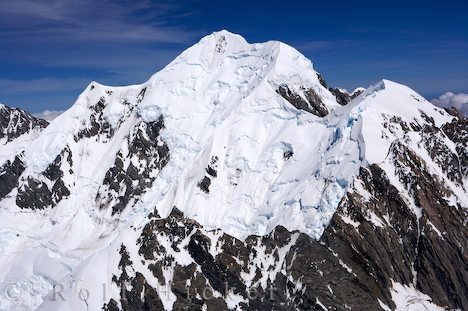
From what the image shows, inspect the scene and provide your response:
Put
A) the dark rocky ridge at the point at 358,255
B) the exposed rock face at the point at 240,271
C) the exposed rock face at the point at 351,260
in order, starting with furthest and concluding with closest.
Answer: the exposed rock face at the point at 240,271, the dark rocky ridge at the point at 358,255, the exposed rock face at the point at 351,260

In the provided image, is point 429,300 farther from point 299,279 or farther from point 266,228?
point 266,228

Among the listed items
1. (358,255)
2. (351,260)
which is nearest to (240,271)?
(351,260)

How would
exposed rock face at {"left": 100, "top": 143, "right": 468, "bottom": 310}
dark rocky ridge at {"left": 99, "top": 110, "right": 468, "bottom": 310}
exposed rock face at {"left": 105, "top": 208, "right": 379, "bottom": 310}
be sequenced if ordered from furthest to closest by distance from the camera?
exposed rock face at {"left": 105, "top": 208, "right": 379, "bottom": 310} → dark rocky ridge at {"left": 99, "top": 110, "right": 468, "bottom": 310} → exposed rock face at {"left": 100, "top": 143, "right": 468, "bottom": 310}

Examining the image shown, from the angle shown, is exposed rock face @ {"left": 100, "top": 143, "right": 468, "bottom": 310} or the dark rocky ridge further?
the dark rocky ridge

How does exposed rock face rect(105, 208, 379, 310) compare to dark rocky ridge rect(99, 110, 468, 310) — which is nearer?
dark rocky ridge rect(99, 110, 468, 310)

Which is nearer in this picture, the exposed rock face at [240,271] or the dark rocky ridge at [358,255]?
the dark rocky ridge at [358,255]

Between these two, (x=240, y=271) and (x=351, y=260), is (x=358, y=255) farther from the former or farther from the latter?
(x=240, y=271)

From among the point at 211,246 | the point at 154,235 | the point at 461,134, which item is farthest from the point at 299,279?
the point at 461,134

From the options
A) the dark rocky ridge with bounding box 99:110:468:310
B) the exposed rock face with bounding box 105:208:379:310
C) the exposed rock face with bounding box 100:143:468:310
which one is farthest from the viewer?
the exposed rock face with bounding box 105:208:379:310

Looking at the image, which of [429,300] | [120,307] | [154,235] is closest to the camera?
[429,300]

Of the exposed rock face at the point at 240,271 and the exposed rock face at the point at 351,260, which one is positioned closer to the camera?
the exposed rock face at the point at 351,260

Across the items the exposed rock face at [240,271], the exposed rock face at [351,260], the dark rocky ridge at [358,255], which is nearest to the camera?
the exposed rock face at [351,260]
